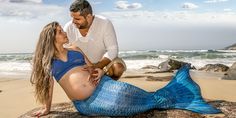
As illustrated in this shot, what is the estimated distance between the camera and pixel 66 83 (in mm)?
4258

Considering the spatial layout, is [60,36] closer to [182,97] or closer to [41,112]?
[41,112]

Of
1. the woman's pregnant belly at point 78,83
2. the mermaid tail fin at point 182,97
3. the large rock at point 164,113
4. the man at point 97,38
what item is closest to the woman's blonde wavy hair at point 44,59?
the woman's pregnant belly at point 78,83

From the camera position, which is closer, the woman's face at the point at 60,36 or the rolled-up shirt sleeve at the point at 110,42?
the woman's face at the point at 60,36

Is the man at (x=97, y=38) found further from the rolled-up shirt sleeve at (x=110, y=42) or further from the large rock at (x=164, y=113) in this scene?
the large rock at (x=164, y=113)

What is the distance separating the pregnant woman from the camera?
4.13 meters

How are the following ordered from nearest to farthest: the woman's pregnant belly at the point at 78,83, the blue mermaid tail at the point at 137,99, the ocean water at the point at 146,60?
the blue mermaid tail at the point at 137,99 < the woman's pregnant belly at the point at 78,83 < the ocean water at the point at 146,60

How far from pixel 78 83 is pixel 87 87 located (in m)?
0.10

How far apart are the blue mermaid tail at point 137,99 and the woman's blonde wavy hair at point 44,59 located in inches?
16.1

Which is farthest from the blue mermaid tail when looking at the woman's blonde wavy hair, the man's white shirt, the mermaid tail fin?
the man's white shirt

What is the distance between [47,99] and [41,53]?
1.87ft

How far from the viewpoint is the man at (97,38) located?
5.09 m

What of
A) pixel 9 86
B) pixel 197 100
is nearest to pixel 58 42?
pixel 197 100

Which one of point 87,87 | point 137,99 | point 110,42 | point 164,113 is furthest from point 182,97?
point 110,42

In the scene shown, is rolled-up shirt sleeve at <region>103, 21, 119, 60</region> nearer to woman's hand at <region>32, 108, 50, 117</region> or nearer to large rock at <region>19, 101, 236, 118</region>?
large rock at <region>19, 101, 236, 118</region>
